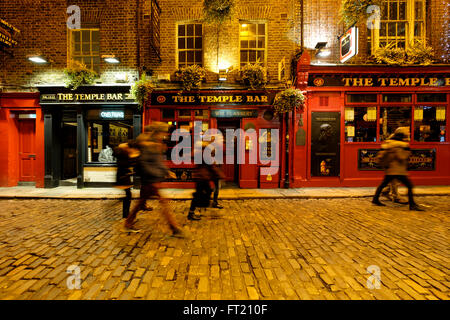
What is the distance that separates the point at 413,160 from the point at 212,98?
8670mm

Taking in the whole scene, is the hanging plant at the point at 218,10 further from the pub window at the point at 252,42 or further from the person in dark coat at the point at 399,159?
the person in dark coat at the point at 399,159

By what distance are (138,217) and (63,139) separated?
23.7 feet

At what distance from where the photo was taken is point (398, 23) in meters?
9.29

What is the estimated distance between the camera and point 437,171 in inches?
360

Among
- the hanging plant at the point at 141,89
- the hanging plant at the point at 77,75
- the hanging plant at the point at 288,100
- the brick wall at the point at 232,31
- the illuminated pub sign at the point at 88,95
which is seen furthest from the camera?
the brick wall at the point at 232,31

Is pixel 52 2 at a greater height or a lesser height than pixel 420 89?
greater

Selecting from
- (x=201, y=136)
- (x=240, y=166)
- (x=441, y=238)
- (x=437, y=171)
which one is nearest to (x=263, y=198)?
(x=240, y=166)

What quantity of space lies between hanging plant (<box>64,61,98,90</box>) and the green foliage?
11440mm

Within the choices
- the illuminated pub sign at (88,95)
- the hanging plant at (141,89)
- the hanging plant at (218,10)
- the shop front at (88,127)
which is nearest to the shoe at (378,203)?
the hanging plant at (218,10)

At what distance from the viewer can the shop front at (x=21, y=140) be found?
922 cm

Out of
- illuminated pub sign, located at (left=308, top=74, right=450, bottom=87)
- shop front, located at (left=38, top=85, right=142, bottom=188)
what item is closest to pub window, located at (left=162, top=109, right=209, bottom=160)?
shop front, located at (left=38, top=85, right=142, bottom=188)

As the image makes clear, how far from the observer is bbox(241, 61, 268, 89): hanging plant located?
857cm

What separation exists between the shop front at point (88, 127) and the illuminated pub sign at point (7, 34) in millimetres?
1795
